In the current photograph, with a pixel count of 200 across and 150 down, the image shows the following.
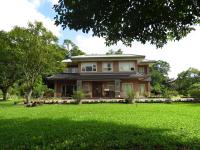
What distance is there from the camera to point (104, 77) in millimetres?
47969

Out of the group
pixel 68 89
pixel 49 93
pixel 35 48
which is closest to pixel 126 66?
pixel 68 89

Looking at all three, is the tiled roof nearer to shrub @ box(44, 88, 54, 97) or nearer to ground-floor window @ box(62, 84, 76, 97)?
ground-floor window @ box(62, 84, 76, 97)

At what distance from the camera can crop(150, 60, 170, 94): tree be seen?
62.4m

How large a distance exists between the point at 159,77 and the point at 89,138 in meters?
68.9

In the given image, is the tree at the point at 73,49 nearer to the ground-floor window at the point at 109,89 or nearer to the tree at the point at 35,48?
the ground-floor window at the point at 109,89

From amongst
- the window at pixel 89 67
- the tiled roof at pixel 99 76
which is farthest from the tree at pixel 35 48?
the window at pixel 89 67

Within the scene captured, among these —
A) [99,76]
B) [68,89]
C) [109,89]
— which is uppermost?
[99,76]

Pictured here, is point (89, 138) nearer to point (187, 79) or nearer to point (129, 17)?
point (129, 17)

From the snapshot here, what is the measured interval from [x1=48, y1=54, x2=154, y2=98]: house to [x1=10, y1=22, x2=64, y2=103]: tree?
13.1m

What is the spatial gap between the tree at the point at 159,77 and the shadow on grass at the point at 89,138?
45613 mm

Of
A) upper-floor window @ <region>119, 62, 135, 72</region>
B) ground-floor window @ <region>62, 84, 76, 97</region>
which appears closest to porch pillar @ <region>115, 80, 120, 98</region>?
upper-floor window @ <region>119, 62, 135, 72</region>

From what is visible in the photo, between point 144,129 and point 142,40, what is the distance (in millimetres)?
3975

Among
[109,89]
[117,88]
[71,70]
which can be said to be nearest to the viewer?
[117,88]

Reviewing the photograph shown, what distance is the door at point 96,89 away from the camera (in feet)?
163
